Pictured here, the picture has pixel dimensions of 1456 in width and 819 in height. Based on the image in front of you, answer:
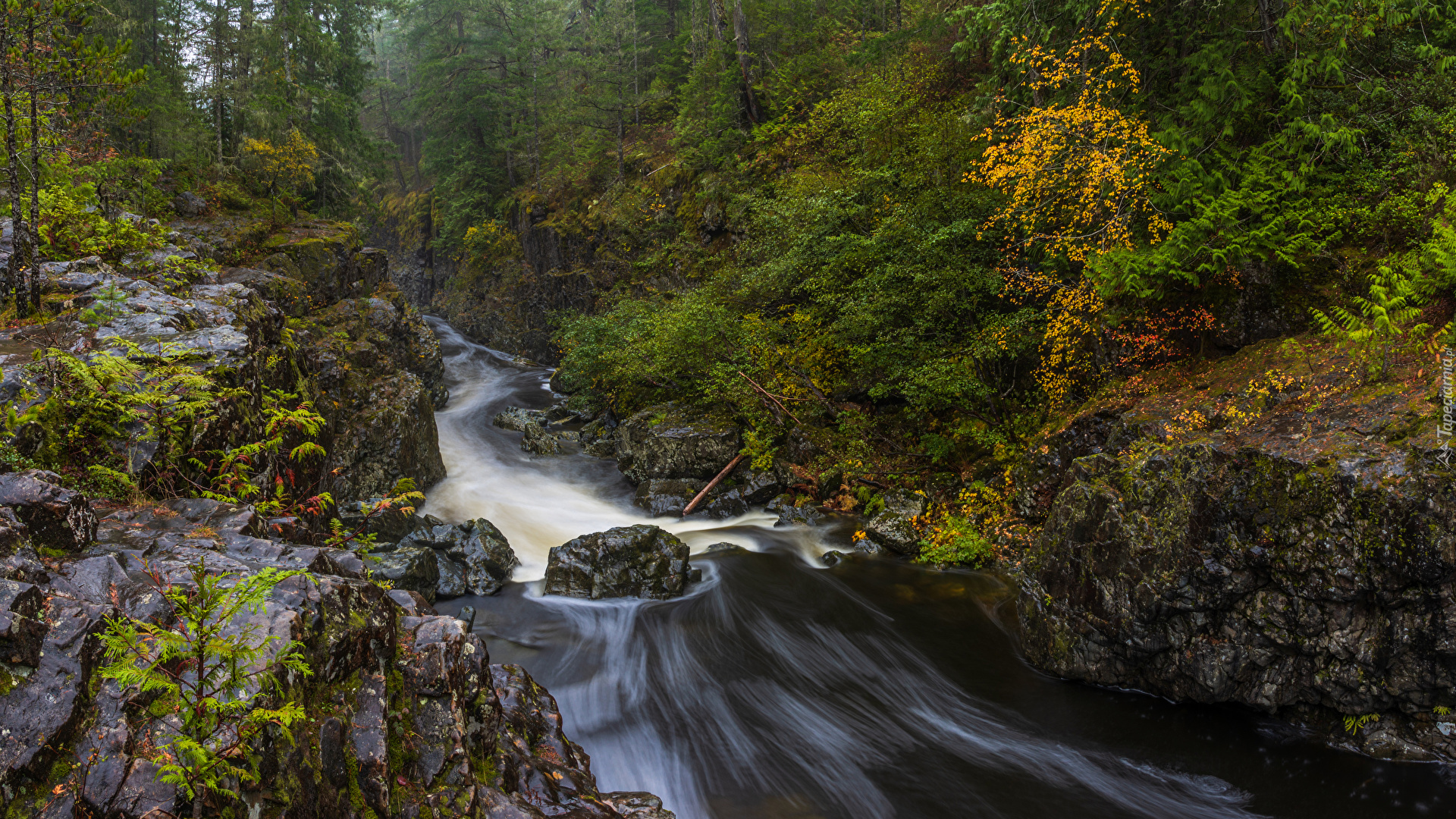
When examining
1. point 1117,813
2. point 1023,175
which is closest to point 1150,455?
point 1117,813

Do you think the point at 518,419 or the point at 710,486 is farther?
the point at 518,419

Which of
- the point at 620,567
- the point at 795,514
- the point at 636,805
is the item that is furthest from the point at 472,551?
the point at 636,805

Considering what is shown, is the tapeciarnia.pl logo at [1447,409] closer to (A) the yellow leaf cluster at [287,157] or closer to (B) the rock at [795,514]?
(B) the rock at [795,514]

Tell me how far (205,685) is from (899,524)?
30.6 ft

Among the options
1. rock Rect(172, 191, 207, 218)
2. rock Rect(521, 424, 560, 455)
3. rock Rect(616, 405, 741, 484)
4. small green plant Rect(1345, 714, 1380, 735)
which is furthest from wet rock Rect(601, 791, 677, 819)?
rock Rect(172, 191, 207, 218)

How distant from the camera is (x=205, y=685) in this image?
2.82m

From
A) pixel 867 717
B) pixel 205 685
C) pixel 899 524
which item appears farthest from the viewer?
pixel 899 524

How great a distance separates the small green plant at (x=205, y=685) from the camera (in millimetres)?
2586

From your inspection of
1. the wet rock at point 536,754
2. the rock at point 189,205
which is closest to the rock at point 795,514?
the wet rock at point 536,754

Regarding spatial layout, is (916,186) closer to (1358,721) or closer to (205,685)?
(1358,721)

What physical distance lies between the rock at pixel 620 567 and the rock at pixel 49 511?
19.8 feet

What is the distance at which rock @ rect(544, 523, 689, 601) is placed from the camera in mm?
9227

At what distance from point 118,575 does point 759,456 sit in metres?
10.6

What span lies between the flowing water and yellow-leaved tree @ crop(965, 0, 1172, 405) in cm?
399
